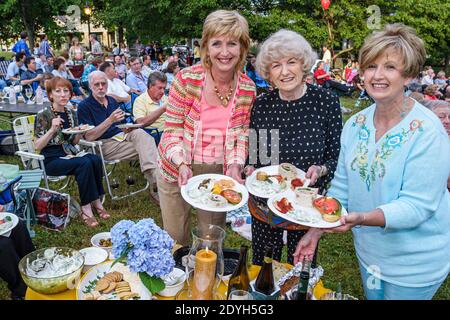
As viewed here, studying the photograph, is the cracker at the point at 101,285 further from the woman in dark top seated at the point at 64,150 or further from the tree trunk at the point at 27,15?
the tree trunk at the point at 27,15

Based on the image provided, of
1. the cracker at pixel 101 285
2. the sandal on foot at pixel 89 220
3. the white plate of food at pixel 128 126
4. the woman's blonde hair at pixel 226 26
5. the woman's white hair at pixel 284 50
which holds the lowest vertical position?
the sandal on foot at pixel 89 220

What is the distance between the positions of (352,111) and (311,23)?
8.69 m

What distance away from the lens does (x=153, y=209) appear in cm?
464

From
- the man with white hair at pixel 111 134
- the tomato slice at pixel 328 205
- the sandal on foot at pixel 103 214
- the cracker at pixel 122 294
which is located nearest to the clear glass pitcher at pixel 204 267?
the cracker at pixel 122 294

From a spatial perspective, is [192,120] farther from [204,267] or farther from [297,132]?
[204,267]

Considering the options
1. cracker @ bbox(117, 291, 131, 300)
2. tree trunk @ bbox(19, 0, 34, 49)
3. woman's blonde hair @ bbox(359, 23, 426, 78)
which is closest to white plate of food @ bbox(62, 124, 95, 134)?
cracker @ bbox(117, 291, 131, 300)

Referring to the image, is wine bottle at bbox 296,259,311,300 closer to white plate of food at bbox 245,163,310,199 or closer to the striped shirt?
white plate of food at bbox 245,163,310,199

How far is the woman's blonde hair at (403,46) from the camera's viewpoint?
1.47 meters

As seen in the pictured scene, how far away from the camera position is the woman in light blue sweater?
1.45 meters

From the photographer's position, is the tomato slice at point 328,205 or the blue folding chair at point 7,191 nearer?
the tomato slice at point 328,205

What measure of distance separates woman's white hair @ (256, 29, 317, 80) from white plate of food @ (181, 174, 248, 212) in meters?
0.66

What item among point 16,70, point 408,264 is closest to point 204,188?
point 408,264

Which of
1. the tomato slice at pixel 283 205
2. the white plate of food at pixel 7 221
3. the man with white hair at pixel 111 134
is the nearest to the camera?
the tomato slice at pixel 283 205

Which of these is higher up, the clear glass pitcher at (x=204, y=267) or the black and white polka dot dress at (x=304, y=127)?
the black and white polka dot dress at (x=304, y=127)
